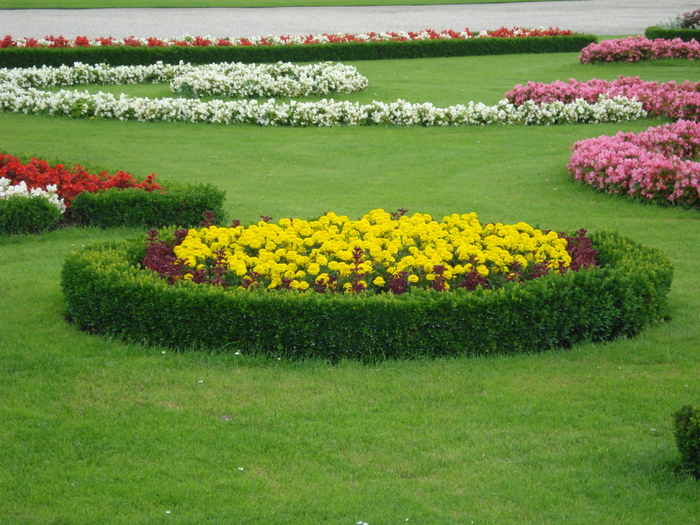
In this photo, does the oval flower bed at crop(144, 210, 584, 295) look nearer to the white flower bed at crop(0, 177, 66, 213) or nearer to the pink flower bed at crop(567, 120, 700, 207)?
the white flower bed at crop(0, 177, 66, 213)

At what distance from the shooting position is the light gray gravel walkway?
25434mm

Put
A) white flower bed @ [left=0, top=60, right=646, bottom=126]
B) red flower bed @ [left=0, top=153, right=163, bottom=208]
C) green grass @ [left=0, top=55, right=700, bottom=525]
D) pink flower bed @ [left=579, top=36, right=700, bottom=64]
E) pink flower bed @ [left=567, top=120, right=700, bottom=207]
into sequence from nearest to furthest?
green grass @ [left=0, top=55, right=700, bottom=525] → red flower bed @ [left=0, top=153, right=163, bottom=208] → pink flower bed @ [left=567, top=120, right=700, bottom=207] → white flower bed @ [left=0, top=60, right=646, bottom=126] → pink flower bed @ [left=579, top=36, right=700, bottom=64]

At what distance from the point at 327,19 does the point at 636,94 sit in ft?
54.2

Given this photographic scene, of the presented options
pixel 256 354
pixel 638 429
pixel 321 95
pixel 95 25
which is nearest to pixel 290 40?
pixel 321 95

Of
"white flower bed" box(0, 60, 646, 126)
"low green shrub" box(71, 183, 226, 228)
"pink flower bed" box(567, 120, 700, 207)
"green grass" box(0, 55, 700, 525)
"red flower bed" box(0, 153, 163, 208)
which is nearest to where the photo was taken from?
"green grass" box(0, 55, 700, 525)

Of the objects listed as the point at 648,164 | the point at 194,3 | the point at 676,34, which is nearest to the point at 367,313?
the point at 648,164

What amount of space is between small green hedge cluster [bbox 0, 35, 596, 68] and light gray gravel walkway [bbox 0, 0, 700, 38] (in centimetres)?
351

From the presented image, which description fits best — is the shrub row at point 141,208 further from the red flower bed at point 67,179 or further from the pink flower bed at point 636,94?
the pink flower bed at point 636,94

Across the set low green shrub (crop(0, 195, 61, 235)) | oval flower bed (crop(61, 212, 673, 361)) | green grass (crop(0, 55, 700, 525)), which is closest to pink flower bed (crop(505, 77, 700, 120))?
green grass (crop(0, 55, 700, 525))

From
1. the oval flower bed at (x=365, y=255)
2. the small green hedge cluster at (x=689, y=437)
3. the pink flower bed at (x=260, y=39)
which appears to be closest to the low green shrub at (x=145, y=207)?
the oval flower bed at (x=365, y=255)

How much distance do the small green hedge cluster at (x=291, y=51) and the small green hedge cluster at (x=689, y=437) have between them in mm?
17673

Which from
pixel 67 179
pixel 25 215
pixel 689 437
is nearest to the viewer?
pixel 689 437

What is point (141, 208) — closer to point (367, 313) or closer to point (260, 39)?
point (367, 313)

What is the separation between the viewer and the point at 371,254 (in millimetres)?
6457
